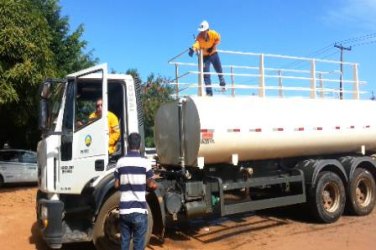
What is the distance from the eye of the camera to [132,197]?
23.5 ft

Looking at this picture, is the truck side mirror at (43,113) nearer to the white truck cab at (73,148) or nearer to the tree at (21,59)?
the white truck cab at (73,148)

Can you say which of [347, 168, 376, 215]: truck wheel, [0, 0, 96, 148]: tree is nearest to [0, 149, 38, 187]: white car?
[0, 0, 96, 148]: tree

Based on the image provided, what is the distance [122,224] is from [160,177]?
9.09 ft

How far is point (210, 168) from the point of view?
1016cm

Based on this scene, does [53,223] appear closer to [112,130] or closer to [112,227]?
[112,227]

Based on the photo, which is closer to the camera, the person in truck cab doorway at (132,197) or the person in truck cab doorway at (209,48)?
the person in truck cab doorway at (132,197)

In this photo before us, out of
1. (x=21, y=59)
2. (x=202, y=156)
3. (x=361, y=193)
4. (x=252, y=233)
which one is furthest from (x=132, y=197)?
(x=21, y=59)

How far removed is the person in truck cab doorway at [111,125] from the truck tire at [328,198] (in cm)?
494

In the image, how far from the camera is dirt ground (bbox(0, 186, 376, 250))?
31.3ft

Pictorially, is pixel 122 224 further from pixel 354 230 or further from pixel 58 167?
pixel 354 230

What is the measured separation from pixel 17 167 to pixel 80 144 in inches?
571

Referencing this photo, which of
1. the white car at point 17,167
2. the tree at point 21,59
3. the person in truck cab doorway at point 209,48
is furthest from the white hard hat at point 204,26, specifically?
the white car at point 17,167

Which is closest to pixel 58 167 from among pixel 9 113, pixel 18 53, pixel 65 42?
pixel 18 53

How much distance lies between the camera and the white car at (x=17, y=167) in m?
21.5
